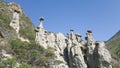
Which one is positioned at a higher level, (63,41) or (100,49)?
(63,41)

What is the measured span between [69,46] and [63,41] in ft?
14.4

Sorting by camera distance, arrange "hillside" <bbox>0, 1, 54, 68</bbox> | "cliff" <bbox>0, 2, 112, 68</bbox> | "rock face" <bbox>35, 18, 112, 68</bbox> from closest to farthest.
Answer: "hillside" <bbox>0, 1, 54, 68</bbox> < "cliff" <bbox>0, 2, 112, 68</bbox> < "rock face" <bbox>35, 18, 112, 68</bbox>

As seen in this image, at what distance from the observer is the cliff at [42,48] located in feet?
142

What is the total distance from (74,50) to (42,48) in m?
15.6

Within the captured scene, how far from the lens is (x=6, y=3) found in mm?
76688

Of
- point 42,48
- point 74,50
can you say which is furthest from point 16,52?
point 74,50

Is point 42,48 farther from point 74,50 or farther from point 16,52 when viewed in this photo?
point 74,50

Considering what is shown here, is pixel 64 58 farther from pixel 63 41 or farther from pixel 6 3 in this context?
pixel 6 3

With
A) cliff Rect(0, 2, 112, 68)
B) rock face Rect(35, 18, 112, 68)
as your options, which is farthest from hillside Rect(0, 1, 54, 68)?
rock face Rect(35, 18, 112, 68)

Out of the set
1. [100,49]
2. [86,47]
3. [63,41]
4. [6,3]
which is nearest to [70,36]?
[63,41]

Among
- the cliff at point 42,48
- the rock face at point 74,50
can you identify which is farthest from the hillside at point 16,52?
the rock face at point 74,50

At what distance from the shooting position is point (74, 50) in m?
64.0

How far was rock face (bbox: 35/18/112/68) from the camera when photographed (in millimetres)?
58500

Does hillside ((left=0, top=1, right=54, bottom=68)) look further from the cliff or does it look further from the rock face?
the rock face
